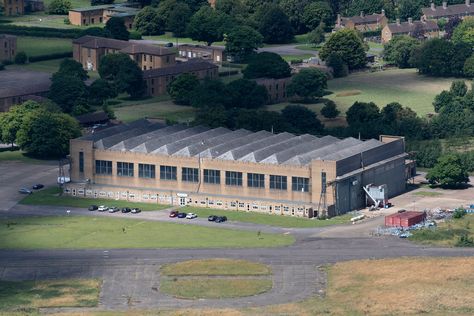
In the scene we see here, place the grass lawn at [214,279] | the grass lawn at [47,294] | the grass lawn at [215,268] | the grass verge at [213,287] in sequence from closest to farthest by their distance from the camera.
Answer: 1. the grass lawn at [47,294]
2. the grass verge at [213,287]
3. the grass lawn at [214,279]
4. the grass lawn at [215,268]

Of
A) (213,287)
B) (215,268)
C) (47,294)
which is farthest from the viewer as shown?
(215,268)

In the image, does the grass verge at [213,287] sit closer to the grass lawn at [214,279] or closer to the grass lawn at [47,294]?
the grass lawn at [214,279]

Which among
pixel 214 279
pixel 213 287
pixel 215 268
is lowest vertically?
pixel 213 287

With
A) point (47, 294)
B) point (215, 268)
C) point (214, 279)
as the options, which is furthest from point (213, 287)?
point (47, 294)

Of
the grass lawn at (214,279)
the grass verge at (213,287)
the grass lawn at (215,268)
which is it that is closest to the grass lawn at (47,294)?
the grass verge at (213,287)

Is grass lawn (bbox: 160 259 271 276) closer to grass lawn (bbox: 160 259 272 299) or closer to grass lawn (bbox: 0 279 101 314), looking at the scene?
grass lawn (bbox: 160 259 272 299)

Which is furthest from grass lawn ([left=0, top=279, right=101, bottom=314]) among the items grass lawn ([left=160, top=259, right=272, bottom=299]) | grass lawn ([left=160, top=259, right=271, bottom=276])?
grass lawn ([left=160, top=259, right=271, bottom=276])

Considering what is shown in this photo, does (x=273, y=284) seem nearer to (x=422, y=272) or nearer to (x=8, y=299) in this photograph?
(x=422, y=272)

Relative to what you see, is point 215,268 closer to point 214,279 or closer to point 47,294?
point 214,279
